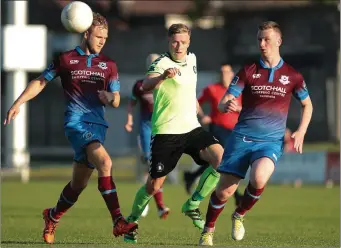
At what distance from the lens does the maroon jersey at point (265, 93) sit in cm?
1188

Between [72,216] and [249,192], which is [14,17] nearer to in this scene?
[72,216]

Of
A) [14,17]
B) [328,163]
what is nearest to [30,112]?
[14,17]

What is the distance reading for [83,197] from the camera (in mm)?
23000

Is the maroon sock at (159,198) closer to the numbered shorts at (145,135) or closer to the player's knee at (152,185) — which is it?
the numbered shorts at (145,135)

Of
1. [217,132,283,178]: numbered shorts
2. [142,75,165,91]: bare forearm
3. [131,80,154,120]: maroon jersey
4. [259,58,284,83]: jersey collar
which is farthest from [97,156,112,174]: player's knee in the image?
[131,80,154,120]: maroon jersey

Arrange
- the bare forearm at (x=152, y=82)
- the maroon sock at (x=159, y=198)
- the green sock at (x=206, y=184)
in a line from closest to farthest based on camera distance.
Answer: the bare forearm at (x=152, y=82)
the green sock at (x=206, y=184)
the maroon sock at (x=159, y=198)

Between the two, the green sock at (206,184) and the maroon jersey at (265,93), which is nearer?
the maroon jersey at (265,93)

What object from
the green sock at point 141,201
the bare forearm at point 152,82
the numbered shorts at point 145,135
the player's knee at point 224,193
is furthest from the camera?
the numbered shorts at point 145,135

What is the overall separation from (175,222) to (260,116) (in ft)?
15.4

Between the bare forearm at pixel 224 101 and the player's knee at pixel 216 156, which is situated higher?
the bare forearm at pixel 224 101

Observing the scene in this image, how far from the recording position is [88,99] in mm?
12180

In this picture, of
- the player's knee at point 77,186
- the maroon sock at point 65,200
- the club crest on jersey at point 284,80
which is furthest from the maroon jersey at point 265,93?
the maroon sock at point 65,200

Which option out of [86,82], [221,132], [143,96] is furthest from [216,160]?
[221,132]

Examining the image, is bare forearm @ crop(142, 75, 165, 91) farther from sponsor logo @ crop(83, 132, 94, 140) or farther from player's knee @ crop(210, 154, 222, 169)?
player's knee @ crop(210, 154, 222, 169)
